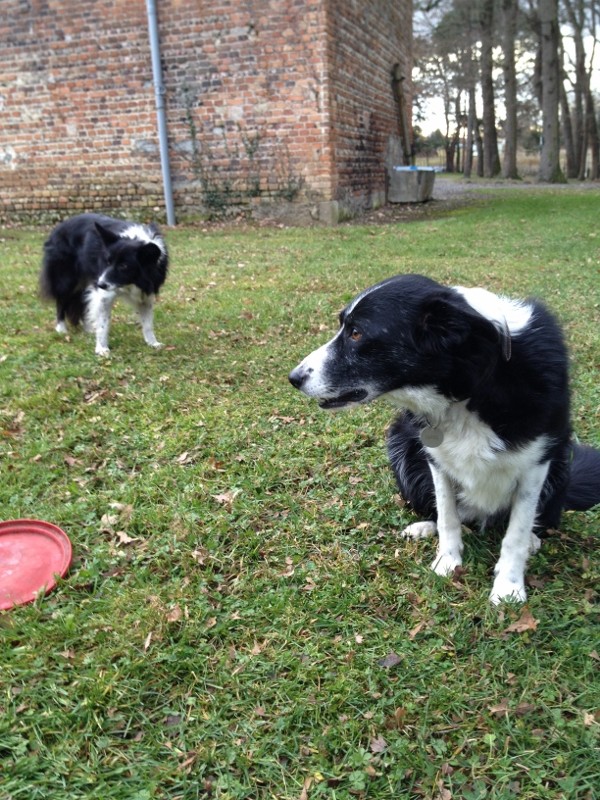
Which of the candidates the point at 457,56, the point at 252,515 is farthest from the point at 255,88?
the point at 457,56

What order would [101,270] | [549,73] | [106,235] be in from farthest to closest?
[549,73] → [101,270] → [106,235]

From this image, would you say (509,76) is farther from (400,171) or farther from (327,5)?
(327,5)

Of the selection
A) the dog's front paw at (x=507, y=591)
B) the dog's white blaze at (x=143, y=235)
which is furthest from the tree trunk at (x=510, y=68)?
the dog's front paw at (x=507, y=591)

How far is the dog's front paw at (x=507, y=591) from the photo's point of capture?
A: 2.21 metres

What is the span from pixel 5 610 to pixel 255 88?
10.7 m

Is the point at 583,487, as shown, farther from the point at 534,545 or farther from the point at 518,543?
the point at 518,543

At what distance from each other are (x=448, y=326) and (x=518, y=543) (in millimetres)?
907

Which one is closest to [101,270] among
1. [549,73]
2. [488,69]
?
[549,73]

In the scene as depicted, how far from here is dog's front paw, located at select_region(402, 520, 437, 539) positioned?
2656 millimetres

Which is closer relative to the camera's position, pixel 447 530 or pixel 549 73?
pixel 447 530

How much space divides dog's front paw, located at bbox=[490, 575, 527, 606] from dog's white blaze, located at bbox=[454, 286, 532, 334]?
37.7 inches

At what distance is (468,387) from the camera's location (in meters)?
1.98

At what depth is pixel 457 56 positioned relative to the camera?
98.9 feet

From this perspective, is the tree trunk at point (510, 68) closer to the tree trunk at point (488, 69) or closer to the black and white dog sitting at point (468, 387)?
the tree trunk at point (488, 69)
